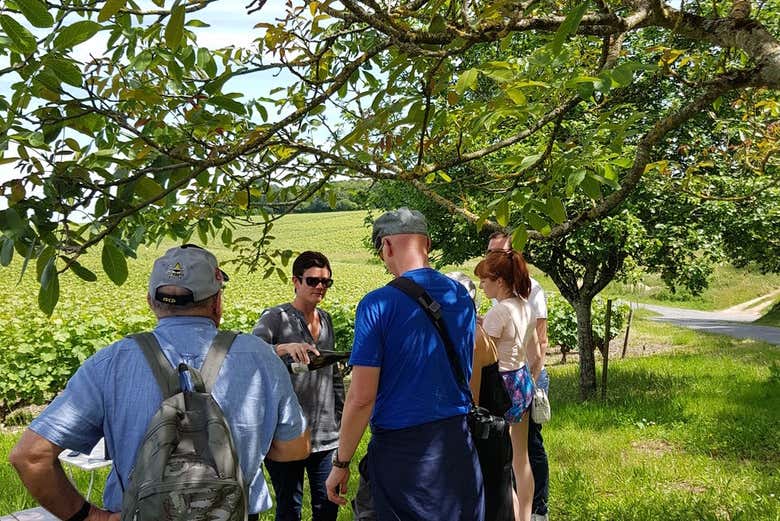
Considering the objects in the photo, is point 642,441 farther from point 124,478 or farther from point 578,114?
point 124,478

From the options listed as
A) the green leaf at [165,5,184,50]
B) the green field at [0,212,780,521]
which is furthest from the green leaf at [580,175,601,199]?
the green field at [0,212,780,521]

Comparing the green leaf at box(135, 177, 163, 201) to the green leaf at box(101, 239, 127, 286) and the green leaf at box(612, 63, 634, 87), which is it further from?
the green leaf at box(612, 63, 634, 87)

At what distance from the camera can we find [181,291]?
2.07 m

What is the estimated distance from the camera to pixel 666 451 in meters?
6.72

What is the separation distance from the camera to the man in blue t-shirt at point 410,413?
2.52 metres

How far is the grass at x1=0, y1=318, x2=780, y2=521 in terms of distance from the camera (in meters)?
4.89

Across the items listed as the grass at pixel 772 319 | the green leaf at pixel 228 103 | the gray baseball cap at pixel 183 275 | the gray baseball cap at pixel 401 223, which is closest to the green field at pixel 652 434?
the gray baseball cap at pixel 401 223

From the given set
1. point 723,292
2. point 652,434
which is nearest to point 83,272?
point 652,434

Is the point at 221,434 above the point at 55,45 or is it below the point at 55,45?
below

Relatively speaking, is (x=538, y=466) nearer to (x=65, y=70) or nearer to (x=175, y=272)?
(x=175, y=272)

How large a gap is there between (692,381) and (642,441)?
3.99m

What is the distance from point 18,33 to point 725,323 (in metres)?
35.0

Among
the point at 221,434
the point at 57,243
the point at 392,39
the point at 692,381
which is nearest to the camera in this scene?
the point at 221,434

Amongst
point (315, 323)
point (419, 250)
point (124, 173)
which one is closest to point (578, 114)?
point (315, 323)
